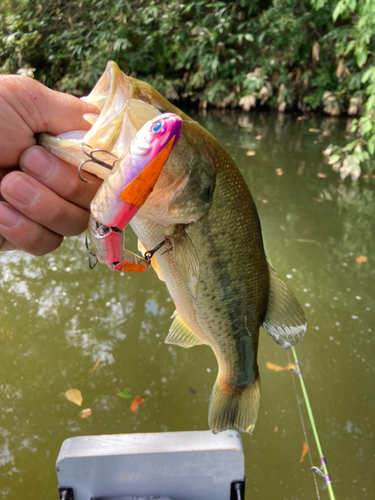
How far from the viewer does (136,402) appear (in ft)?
7.82

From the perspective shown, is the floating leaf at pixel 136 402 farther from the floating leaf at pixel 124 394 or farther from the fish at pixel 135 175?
the fish at pixel 135 175

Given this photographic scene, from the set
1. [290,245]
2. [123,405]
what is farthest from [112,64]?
[290,245]

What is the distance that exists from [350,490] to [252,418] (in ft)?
3.55

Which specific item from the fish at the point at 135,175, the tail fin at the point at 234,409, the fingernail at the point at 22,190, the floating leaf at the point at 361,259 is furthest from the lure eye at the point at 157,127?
the floating leaf at the point at 361,259

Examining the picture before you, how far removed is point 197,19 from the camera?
1095 centimetres

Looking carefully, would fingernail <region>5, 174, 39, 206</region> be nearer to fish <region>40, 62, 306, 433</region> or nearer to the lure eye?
fish <region>40, 62, 306, 433</region>

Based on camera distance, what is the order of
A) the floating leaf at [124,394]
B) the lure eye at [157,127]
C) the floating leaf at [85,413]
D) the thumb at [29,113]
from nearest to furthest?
the lure eye at [157,127] → the thumb at [29,113] → the floating leaf at [85,413] → the floating leaf at [124,394]

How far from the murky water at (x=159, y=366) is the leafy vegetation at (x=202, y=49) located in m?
7.50

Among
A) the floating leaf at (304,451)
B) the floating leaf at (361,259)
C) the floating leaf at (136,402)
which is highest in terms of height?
the floating leaf at (136,402)

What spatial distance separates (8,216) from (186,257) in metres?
0.53

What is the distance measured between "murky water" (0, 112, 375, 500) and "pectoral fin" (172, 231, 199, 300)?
154cm

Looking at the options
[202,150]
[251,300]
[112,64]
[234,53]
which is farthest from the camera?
[234,53]

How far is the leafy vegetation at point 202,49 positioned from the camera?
10.1 m

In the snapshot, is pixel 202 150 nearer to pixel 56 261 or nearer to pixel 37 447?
pixel 37 447
